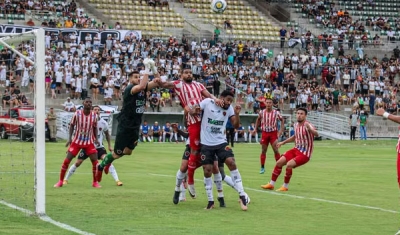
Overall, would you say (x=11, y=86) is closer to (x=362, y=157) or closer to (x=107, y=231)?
(x=107, y=231)

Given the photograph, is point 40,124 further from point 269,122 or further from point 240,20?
point 240,20

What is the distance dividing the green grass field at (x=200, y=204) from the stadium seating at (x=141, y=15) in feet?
106

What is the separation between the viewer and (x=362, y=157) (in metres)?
35.4

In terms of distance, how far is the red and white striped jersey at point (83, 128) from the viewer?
64.6ft

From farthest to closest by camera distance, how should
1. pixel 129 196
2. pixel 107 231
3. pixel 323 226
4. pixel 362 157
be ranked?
1. pixel 362 157
2. pixel 129 196
3. pixel 323 226
4. pixel 107 231

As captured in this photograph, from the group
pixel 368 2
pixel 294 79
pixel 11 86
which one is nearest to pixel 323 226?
pixel 11 86

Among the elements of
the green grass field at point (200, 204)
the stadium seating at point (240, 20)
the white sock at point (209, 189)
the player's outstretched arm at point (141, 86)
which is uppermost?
the stadium seating at point (240, 20)

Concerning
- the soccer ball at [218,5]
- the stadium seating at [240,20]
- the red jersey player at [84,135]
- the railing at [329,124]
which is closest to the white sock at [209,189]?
the red jersey player at [84,135]

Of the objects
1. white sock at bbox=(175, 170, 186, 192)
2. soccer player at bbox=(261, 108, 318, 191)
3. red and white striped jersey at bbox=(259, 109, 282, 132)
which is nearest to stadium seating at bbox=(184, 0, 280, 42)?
red and white striped jersey at bbox=(259, 109, 282, 132)

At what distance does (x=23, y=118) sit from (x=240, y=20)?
46.4 meters

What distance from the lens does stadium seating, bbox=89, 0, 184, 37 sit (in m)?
59.0

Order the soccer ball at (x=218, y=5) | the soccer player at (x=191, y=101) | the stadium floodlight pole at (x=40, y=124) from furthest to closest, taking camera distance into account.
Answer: the soccer ball at (x=218, y=5) → the soccer player at (x=191, y=101) → the stadium floodlight pole at (x=40, y=124)

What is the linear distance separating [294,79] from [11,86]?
128 feet

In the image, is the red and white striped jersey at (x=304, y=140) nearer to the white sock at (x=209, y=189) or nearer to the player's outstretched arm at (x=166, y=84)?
the player's outstretched arm at (x=166, y=84)
